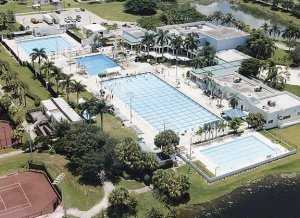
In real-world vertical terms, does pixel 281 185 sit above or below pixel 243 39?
below

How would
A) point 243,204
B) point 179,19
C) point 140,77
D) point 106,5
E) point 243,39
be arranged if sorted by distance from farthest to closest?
point 106,5
point 179,19
point 243,39
point 140,77
point 243,204

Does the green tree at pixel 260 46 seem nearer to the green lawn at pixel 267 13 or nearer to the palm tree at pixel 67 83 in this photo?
the green lawn at pixel 267 13

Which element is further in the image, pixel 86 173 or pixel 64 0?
pixel 64 0

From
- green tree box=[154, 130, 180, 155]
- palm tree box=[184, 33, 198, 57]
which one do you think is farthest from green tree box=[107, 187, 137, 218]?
palm tree box=[184, 33, 198, 57]

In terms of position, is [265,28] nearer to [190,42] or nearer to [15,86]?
[190,42]

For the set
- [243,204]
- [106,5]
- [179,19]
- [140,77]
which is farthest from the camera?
[106,5]

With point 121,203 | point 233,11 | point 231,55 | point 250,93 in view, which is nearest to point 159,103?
point 250,93

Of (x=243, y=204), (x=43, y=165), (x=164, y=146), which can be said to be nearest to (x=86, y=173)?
(x=43, y=165)

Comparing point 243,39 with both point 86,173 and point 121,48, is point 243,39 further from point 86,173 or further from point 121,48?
point 86,173
